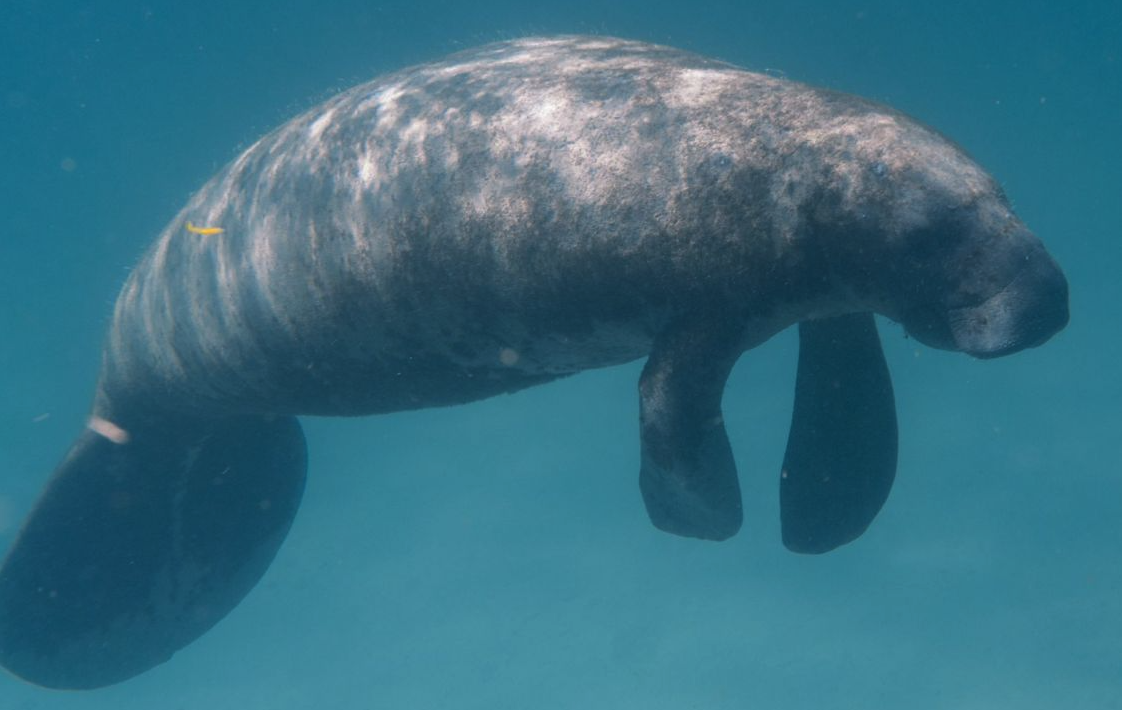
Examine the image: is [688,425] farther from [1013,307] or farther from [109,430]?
[109,430]

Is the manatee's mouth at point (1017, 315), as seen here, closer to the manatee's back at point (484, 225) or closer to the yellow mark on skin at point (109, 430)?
the manatee's back at point (484, 225)

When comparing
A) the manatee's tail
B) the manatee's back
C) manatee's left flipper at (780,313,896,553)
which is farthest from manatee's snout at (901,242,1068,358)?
the manatee's tail

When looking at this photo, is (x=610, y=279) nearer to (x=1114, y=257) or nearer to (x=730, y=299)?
(x=730, y=299)

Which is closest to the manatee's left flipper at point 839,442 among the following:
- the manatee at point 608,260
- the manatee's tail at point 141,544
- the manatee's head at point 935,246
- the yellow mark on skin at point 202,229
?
the manatee at point 608,260

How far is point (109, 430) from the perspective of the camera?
776 centimetres

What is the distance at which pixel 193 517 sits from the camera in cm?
846

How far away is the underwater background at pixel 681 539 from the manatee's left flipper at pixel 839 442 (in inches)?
98.3

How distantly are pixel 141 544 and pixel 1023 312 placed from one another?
8.21 metres

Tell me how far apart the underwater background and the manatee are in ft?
7.60

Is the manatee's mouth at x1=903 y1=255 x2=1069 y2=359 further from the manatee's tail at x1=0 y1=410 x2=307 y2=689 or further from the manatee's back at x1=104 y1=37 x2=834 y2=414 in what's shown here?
the manatee's tail at x1=0 y1=410 x2=307 y2=689

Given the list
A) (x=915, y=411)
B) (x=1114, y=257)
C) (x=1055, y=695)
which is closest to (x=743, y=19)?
(x=1114, y=257)

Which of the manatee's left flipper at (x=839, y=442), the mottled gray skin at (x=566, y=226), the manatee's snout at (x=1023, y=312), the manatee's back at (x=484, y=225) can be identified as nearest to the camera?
the manatee's snout at (x=1023, y=312)

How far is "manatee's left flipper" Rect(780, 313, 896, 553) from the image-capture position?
5.10m

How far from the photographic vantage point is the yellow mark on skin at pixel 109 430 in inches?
304
